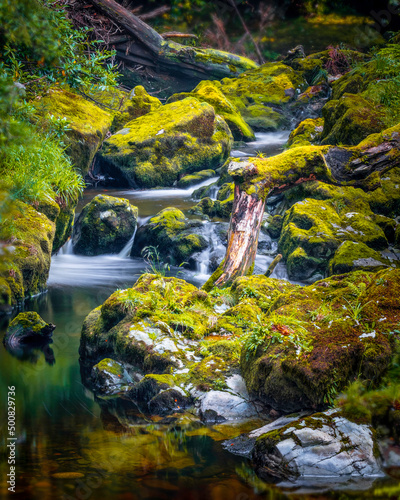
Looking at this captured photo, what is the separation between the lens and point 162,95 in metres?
20.3

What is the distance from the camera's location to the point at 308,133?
1325 centimetres

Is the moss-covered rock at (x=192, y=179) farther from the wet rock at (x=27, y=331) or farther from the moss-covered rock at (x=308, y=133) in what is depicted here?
the wet rock at (x=27, y=331)

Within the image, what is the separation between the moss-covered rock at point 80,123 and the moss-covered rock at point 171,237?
8.54 feet

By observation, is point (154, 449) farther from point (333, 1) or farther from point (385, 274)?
point (333, 1)

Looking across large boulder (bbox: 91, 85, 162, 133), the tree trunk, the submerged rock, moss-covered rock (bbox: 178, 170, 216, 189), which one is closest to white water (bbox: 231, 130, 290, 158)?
moss-covered rock (bbox: 178, 170, 216, 189)

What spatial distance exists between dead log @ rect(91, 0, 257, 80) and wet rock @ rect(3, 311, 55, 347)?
1412 centimetres

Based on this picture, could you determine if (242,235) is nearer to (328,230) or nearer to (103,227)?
(328,230)

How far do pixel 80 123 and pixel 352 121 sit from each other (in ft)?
22.2

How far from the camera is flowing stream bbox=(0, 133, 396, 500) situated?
Result: 2791 mm

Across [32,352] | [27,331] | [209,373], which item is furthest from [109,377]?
[27,331]

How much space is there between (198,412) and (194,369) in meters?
0.51

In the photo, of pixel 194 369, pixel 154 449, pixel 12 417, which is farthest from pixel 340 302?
pixel 12 417

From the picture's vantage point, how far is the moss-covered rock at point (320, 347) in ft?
11.3

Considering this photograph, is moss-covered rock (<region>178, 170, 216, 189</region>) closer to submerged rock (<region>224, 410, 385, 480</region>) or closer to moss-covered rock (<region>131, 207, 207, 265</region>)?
moss-covered rock (<region>131, 207, 207, 265</region>)
